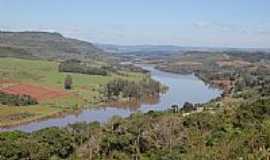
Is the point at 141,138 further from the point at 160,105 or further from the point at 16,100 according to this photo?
the point at 16,100

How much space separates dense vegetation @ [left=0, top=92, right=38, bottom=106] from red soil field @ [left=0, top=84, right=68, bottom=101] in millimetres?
2596

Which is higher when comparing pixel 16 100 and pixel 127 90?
pixel 16 100

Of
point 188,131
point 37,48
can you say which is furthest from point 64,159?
point 37,48

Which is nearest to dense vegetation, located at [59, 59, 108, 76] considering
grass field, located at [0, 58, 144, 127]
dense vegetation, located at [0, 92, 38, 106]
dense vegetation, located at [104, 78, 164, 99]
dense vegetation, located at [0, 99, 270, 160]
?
grass field, located at [0, 58, 144, 127]

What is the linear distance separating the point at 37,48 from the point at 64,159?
14205cm

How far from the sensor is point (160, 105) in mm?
75125

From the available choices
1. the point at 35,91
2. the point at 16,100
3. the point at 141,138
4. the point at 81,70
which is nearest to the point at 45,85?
the point at 35,91

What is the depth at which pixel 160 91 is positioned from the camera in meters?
91.2

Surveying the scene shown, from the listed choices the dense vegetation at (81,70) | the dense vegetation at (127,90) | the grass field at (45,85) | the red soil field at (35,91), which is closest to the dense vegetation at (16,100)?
the grass field at (45,85)

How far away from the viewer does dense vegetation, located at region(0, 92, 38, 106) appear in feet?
232

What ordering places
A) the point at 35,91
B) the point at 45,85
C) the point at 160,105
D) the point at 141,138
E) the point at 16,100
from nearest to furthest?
the point at 141,138 → the point at 16,100 → the point at 160,105 → the point at 35,91 → the point at 45,85

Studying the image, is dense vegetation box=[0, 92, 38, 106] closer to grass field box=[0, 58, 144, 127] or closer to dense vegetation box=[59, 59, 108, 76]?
grass field box=[0, 58, 144, 127]

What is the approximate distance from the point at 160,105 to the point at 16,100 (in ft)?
75.1

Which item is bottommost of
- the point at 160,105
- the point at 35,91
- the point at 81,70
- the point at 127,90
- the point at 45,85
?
the point at 160,105
